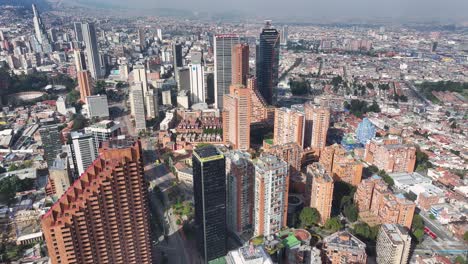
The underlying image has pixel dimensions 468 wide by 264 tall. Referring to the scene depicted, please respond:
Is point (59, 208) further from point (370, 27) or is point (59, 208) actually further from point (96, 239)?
point (370, 27)

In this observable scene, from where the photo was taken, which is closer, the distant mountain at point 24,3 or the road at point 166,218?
the road at point 166,218

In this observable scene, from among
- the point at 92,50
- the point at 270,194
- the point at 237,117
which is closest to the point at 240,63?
the point at 237,117

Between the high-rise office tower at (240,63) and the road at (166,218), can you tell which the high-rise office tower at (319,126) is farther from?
the road at (166,218)

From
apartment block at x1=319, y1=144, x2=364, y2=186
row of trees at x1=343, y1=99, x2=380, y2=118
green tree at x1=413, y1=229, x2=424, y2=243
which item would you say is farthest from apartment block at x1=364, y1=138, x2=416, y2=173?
row of trees at x1=343, y1=99, x2=380, y2=118

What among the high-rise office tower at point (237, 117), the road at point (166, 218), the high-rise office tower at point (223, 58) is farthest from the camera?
the high-rise office tower at point (223, 58)

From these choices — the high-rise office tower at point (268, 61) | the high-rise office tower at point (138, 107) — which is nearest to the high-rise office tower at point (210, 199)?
the high-rise office tower at point (138, 107)

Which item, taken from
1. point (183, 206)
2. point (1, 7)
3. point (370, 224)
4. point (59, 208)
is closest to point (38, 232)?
point (183, 206)

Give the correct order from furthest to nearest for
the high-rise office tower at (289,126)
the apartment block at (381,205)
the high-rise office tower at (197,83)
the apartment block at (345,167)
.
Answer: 1. the high-rise office tower at (197,83)
2. the high-rise office tower at (289,126)
3. the apartment block at (345,167)
4. the apartment block at (381,205)
